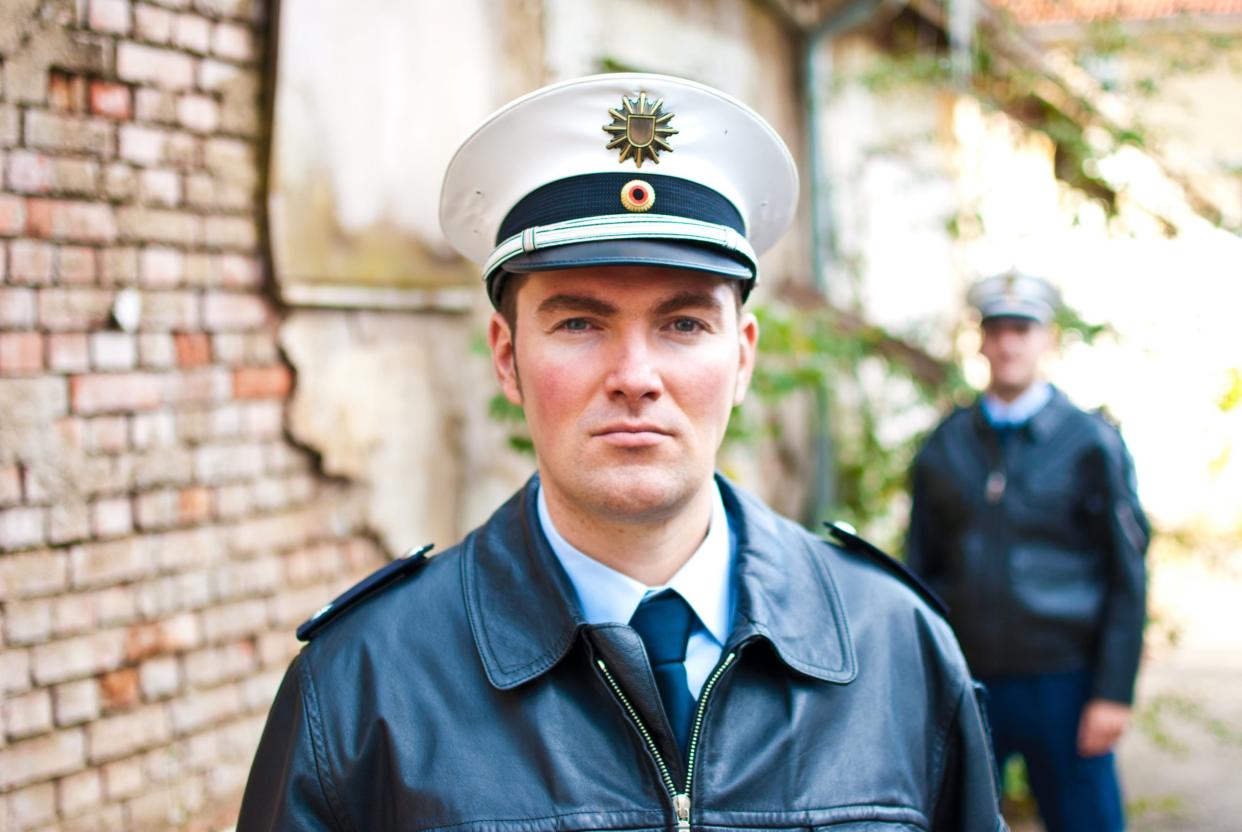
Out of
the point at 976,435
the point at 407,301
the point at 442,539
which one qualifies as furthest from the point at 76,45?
the point at 976,435

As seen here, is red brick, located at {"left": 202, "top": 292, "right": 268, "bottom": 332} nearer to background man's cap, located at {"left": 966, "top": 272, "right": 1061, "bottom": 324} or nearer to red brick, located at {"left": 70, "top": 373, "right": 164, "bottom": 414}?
red brick, located at {"left": 70, "top": 373, "right": 164, "bottom": 414}

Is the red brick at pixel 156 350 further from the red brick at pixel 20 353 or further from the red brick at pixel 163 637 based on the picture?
the red brick at pixel 163 637

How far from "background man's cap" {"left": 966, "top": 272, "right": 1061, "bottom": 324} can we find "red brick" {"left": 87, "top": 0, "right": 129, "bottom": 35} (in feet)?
8.99

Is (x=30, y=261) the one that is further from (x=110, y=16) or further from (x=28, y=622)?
(x=28, y=622)

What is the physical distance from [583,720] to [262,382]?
6.47 feet

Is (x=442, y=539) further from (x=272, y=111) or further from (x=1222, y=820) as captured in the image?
(x=1222, y=820)

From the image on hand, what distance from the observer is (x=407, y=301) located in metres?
3.64

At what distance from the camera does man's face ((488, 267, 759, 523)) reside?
61.7 inches

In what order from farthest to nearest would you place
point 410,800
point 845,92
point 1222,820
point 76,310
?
1. point 845,92
2. point 1222,820
3. point 76,310
4. point 410,800

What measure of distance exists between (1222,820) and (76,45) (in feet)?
16.1

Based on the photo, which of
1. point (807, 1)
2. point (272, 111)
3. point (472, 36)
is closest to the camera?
point (272, 111)

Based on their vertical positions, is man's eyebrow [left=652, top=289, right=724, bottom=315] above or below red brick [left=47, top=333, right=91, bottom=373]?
below

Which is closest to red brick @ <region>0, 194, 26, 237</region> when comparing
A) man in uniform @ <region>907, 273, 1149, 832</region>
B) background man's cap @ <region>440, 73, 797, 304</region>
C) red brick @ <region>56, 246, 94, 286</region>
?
red brick @ <region>56, 246, 94, 286</region>

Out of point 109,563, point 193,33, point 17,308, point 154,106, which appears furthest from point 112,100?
point 109,563
